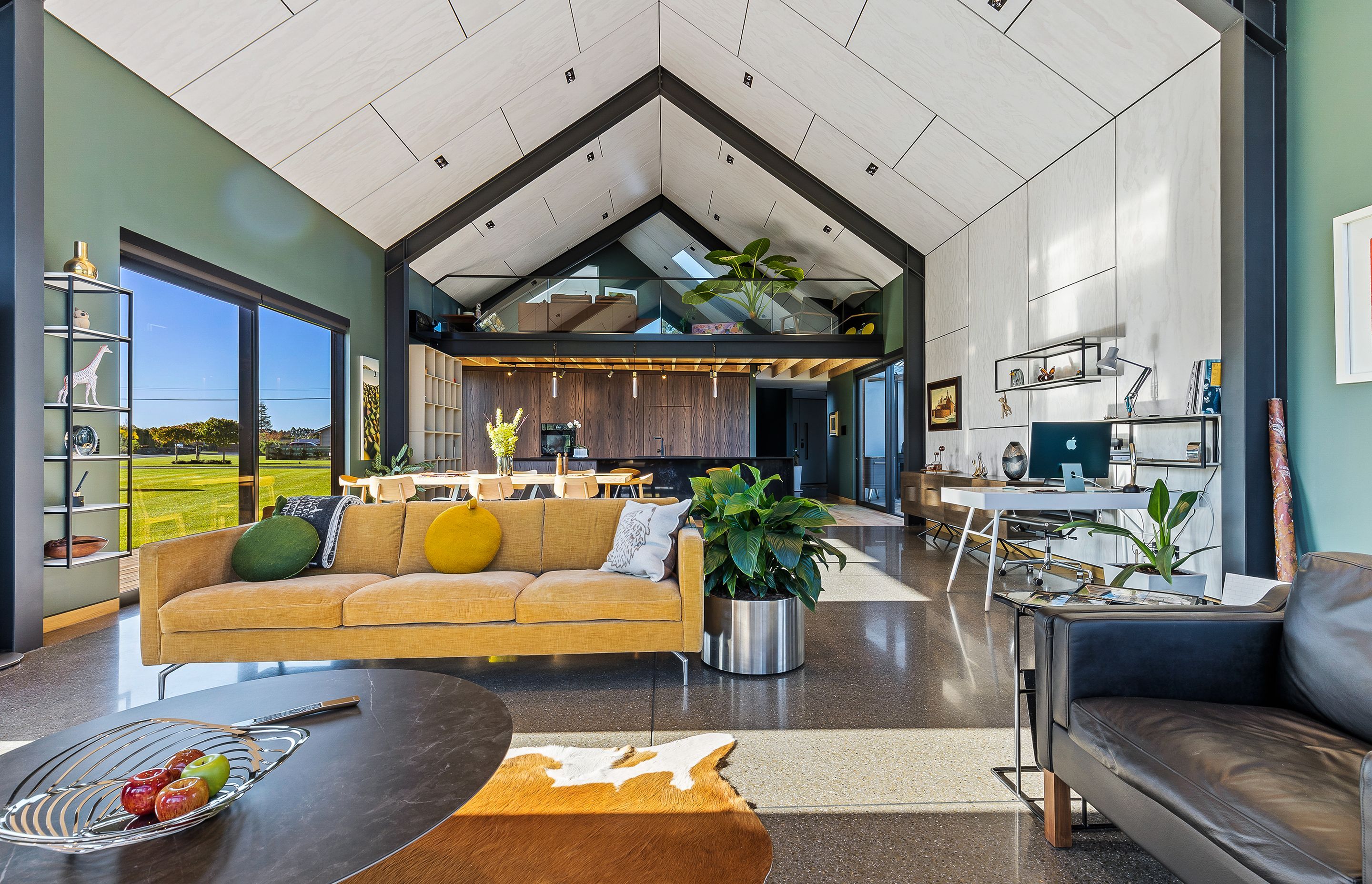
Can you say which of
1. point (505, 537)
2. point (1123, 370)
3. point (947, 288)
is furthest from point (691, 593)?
point (947, 288)

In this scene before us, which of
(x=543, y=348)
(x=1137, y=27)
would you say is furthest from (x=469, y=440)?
(x=1137, y=27)

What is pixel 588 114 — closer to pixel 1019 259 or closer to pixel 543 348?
pixel 543 348

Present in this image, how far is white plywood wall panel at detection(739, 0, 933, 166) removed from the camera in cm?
623

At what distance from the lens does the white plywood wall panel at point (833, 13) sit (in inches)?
224

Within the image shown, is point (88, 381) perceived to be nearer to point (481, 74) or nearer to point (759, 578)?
point (759, 578)

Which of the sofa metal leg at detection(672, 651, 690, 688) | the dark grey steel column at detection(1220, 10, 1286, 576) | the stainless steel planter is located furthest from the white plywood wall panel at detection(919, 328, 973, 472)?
the sofa metal leg at detection(672, 651, 690, 688)

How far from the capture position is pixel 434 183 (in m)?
7.68

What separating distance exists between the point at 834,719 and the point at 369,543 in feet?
8.15

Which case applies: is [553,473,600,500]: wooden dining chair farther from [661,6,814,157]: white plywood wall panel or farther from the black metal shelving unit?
[661,6,814,157]: white plywood wall panel

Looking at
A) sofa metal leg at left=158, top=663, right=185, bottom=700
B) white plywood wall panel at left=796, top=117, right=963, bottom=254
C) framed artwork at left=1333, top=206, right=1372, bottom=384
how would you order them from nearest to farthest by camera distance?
sofa metal leg at left=158, top=663, right=185, bottom=700 < framed artwork at left=1333, top=206, right=1372, bottom=384 < white plywood wall panel at left=796, top=117, right=963, bottom=254

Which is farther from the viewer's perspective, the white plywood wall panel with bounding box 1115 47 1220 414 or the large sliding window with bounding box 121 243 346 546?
the large sliding window with bounding box 121 243 346 546

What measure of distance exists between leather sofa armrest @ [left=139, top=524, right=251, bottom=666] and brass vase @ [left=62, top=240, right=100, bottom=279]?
1.95m

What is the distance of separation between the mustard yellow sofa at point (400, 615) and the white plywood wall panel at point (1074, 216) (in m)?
4.45

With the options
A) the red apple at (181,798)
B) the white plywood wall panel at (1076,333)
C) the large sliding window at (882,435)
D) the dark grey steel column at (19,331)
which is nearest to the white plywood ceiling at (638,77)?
the dark grey steel column at (19,331)
